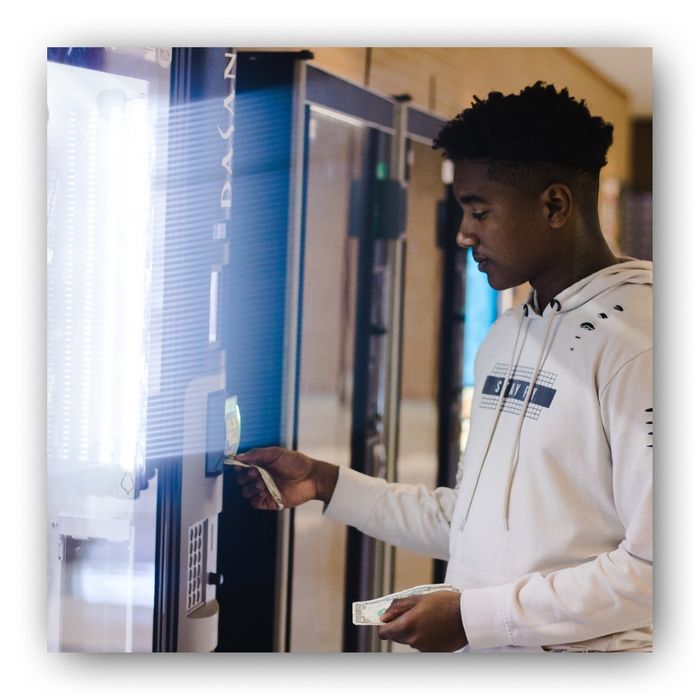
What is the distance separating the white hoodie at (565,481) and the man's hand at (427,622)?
0.03 meters

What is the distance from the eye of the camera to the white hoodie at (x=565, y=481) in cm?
188

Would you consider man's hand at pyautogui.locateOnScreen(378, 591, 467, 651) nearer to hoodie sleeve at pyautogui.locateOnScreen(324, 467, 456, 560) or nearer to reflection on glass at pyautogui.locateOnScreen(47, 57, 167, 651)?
hoodie sleeve at pyautogui.locateOnScreen(324, 467, 456, 560)

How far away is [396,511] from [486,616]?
11.9 inches

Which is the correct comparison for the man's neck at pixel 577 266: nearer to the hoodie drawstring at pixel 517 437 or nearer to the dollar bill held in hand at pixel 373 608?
the hoodie drawstring at pixel 517 437

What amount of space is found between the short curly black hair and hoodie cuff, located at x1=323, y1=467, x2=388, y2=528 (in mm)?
727

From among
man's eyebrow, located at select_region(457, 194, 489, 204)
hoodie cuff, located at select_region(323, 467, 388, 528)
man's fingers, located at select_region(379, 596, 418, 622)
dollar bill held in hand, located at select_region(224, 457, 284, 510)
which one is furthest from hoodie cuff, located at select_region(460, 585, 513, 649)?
man's eyebrow, located at select_region(457, 194, 489, 204)

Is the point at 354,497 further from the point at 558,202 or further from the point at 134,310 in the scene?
the point at 558,202

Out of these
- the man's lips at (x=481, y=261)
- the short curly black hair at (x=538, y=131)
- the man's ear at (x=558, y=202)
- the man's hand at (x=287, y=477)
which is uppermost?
the short curly black hair at (x=538, y=131)

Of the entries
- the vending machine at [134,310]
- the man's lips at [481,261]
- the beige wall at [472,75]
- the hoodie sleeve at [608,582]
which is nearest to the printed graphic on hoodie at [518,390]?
the hoodie sleeve at [608,582]

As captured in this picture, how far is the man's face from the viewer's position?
1.97 meters

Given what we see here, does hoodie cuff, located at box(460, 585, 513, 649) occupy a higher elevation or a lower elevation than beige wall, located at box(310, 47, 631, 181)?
lower

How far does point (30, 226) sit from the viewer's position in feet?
6.74

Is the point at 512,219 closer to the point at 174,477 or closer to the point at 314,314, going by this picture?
the point at 314,314

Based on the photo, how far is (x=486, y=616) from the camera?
1.94 metres
